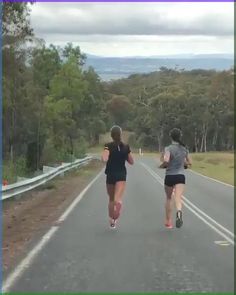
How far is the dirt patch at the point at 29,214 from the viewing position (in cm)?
1087

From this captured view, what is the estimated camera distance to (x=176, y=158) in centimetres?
1291

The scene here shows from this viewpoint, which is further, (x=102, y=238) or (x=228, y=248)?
(x=102, y=238)

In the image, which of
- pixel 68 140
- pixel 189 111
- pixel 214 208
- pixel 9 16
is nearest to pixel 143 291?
pixel 214 208

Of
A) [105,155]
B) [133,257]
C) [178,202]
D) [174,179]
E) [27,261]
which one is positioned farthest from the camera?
[174,179]

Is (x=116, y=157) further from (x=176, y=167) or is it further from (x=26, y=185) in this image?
(x=26, y=185)

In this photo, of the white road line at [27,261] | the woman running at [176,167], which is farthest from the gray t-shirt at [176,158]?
the white road line at [27,261]

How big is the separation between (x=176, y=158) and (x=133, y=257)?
3.77 meters

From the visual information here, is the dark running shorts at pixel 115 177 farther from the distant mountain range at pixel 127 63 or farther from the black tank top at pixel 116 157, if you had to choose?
the distant mountain range at pixel 127 63

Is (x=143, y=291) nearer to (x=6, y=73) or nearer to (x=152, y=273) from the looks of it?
(x=152, y=273)

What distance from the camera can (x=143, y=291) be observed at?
7.34 meters

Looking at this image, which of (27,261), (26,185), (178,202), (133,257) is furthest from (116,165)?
(26,185)

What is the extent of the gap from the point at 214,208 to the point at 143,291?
10.4 metres

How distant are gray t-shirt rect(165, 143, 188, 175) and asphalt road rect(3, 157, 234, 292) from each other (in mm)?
1163

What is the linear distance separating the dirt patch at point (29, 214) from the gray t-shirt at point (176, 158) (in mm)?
→ 2788
